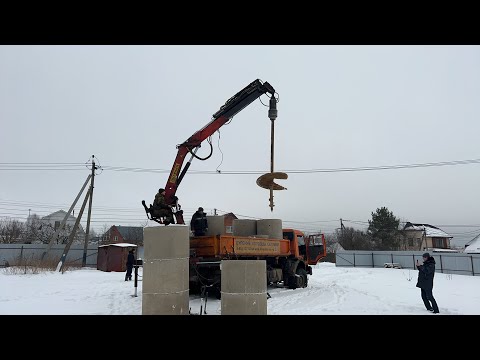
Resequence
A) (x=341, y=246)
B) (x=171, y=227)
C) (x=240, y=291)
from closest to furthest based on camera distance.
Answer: (x=240, y=291), (x=171, y=227), (x=341, y=246)

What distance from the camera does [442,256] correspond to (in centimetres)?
2705

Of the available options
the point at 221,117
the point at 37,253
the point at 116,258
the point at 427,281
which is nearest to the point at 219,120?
the point at 221,117

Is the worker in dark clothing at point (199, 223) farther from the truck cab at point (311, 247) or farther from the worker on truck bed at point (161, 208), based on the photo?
the truck cab at point (311, 247)

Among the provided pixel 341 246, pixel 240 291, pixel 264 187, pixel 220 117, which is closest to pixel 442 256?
pixel 264 187

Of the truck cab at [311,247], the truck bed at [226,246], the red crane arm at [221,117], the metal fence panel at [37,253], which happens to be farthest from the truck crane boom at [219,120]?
the metal fence panel at [37,253]

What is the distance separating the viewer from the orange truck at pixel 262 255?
11.8 m

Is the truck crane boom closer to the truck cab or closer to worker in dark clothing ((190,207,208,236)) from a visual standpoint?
worker in dark clothing ((190,207,208,236))

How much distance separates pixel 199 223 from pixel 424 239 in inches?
2507

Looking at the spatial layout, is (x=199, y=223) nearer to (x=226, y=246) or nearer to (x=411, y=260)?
(x=226, y=246)

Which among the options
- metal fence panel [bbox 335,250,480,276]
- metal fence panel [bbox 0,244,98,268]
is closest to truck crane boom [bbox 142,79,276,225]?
metal fence panel [bbox 0,244,98,268]

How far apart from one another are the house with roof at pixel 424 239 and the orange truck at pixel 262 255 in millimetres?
54535

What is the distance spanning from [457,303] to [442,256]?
17604 mm

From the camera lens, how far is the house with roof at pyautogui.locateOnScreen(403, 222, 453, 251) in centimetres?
6638
